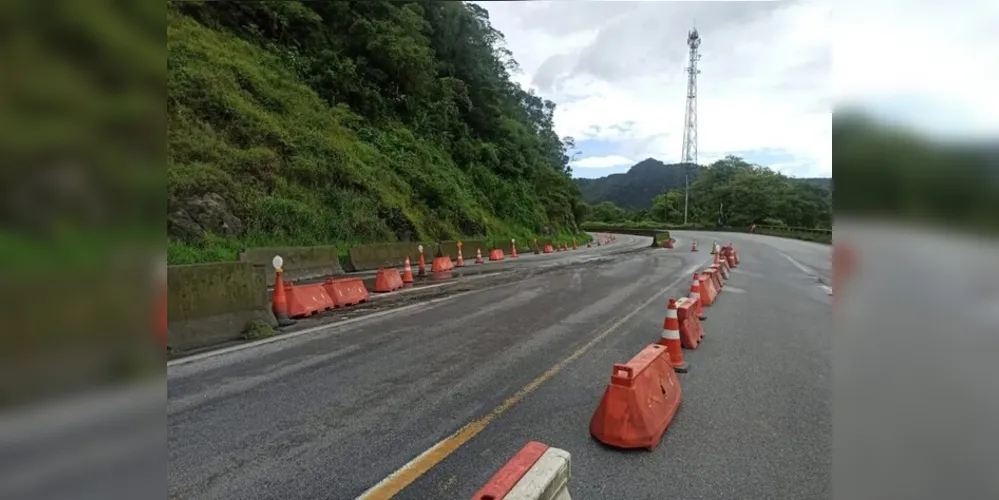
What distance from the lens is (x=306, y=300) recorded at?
968 cm

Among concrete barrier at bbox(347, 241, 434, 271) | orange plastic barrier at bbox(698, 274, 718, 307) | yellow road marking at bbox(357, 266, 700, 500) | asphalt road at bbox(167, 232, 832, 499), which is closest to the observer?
yellow road marking at bbox(357, 266, 700, 500)

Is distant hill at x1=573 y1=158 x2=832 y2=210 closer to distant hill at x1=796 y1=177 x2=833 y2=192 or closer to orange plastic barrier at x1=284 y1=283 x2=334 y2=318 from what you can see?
orange plastic barrier at x1=284 y1=283 x2=334 y2=318

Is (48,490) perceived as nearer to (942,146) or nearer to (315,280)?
(942,146)

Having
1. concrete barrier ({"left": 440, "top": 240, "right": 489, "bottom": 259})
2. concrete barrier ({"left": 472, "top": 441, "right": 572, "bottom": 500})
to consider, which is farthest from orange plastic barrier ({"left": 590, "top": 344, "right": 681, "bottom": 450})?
concrete barrier ({"left": 440, "top": 240, "right": 489, "bottom": 259})

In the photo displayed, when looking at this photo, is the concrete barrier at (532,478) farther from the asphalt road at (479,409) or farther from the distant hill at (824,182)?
the distant hill at (824,182)

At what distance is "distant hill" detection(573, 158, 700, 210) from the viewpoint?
4138 inches

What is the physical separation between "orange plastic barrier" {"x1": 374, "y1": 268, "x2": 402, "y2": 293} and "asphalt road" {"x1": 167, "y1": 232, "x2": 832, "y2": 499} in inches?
135

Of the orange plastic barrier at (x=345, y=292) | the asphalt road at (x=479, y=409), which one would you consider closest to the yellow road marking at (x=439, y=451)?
the asphalt road at (x=479, y=409)

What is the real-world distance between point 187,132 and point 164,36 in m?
17.5

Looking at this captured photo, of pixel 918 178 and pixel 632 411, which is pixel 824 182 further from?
pixel 632 411

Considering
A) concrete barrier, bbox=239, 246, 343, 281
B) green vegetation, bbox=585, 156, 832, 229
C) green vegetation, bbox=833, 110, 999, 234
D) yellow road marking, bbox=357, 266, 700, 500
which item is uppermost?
green vegetation, bbox=585, 156, 832, 229

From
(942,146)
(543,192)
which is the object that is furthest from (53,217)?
(543,192)

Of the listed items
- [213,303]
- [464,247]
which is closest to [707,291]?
[213,303]

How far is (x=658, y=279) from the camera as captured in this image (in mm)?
15469
